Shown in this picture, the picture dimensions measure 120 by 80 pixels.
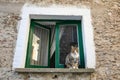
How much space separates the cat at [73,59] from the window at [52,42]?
0.46ft

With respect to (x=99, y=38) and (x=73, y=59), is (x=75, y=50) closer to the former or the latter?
(x=73, y=59)

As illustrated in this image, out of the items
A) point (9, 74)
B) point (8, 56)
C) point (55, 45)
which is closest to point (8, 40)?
point (8, 56)

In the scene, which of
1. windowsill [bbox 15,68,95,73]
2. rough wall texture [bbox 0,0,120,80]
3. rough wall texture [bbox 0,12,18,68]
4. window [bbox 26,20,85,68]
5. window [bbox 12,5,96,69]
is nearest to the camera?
windowsill [bbox 15,68,95,73]

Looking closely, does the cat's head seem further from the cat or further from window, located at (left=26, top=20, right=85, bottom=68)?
window, located at (left=26, top=20, right=85, bottom=68)

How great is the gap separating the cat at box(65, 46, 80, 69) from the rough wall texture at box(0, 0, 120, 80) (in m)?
0.24

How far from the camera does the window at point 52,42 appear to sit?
409 centimetres

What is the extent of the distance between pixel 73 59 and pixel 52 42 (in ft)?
2.71

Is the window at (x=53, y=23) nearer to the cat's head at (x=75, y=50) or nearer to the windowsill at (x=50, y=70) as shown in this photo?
the cat's head at (x=75, y=50)

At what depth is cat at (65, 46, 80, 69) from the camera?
3.83 metres

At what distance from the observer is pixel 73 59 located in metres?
3.88

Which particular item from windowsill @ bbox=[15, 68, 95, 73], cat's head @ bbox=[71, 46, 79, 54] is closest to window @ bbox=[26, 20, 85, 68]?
cat's head @ bbox=[71, 46, 79, 54]

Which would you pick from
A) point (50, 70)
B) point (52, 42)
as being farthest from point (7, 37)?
point (50, 70)

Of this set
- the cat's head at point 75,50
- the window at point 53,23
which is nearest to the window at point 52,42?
the window at point 53,23

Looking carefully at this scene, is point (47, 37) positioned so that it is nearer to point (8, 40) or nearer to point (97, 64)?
point (8, 40)
